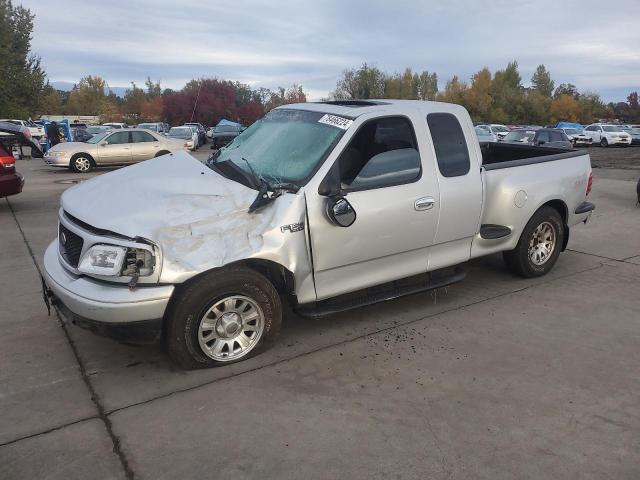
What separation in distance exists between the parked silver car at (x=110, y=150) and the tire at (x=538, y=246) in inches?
562

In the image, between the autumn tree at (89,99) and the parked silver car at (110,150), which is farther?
the autumn tree at (89,99)

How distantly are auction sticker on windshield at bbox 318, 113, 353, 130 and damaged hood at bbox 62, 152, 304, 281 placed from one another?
0.78 metres

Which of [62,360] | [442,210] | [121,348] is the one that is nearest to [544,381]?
[442,210]

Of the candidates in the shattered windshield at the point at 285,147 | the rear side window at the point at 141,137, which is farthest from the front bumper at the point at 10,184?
the rear side window at the point at 141,137

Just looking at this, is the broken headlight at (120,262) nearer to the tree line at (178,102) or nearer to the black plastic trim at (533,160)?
the black plastic trim at (533,160)

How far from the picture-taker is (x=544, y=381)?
11.3 feet

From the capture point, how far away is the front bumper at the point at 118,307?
3.15m

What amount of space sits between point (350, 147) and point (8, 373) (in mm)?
2957

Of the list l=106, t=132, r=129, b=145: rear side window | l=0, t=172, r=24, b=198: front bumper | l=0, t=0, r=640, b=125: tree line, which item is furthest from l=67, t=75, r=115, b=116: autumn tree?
l=0, t=172, r=24, b=198: front bumper

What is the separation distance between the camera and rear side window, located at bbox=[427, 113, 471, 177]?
4.32 metres

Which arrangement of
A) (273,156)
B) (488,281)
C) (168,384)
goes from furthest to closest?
1. (488,281)
2. (273,156)
3. (168,384)

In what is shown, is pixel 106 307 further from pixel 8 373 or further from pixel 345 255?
pixel 345 255

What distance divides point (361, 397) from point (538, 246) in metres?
3.12

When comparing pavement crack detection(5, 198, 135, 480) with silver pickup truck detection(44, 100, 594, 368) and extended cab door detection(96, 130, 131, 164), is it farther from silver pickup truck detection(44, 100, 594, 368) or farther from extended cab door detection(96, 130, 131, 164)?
extended cab door detection(96, 130, 131, 164)
